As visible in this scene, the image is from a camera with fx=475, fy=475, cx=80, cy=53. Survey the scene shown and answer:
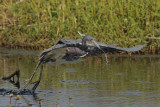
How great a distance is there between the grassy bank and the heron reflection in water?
176 inches

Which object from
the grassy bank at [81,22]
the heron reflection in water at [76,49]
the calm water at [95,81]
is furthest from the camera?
the grassy bank at [81,22]

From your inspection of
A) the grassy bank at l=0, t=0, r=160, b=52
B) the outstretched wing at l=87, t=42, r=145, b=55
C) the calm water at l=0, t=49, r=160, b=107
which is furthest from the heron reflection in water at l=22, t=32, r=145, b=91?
the grassy bank at l=0, t=0, r=160, b=52

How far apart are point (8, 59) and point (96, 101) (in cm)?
533

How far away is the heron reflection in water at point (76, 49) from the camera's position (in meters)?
7.44

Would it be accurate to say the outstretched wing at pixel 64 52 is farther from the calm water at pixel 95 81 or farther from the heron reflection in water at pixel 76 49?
the calm water at pixel 95 81

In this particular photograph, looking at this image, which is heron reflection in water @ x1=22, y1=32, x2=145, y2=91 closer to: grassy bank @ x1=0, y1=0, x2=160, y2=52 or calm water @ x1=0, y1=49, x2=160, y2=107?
calm water @ x1=0, y1=49, x2=160, y2=107

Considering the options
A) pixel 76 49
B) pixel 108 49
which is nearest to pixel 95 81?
pixel 108 49

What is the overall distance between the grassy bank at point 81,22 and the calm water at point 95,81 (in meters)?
0.56

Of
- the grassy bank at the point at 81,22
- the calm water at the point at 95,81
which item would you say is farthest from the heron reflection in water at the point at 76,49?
the grassy bank at the point at 81,22

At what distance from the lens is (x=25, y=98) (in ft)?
25.2

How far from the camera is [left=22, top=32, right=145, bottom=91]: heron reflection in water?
7441 millimetres

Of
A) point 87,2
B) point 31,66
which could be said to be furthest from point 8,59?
point 87,2

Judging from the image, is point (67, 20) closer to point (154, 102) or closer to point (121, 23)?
point (121, 23)

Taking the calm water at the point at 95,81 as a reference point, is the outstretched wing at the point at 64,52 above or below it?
above
